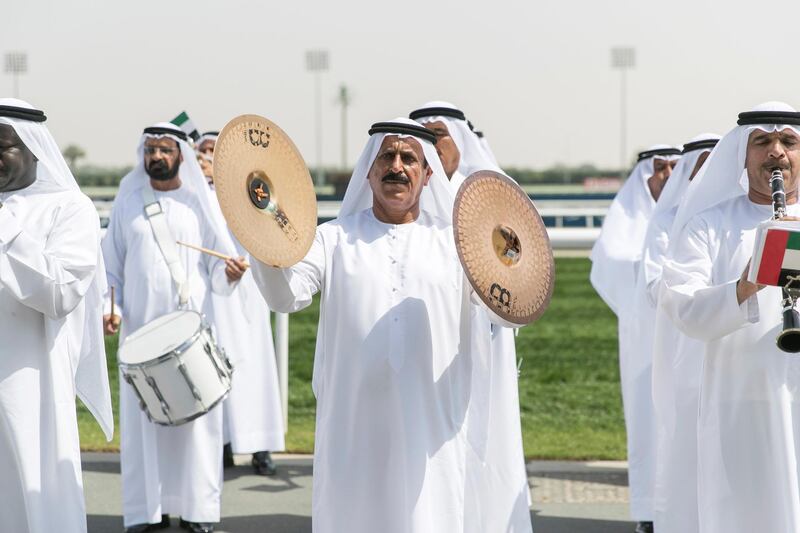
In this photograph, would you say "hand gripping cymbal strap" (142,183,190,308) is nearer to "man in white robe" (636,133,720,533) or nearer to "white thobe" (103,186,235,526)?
"white thobe" (103,186,235,526)

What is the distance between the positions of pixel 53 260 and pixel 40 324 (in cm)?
38

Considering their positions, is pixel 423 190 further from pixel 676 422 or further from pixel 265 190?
pixel 676 422

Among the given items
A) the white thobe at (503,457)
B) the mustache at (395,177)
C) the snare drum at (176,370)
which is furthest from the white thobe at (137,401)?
the mustache at (395,177)

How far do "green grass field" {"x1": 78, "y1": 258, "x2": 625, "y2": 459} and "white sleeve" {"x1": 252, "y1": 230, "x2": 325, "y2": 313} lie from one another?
180 inches

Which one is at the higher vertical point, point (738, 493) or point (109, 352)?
point (738, 493)

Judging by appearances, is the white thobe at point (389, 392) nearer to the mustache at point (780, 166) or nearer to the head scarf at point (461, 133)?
the mustache at point (780, 166)

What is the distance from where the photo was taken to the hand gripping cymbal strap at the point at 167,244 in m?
7.55

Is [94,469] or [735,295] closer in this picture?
[735,295]

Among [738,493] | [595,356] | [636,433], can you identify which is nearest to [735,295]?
[738,493]

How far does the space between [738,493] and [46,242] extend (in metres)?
2.88

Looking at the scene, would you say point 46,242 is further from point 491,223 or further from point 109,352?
point 109,352

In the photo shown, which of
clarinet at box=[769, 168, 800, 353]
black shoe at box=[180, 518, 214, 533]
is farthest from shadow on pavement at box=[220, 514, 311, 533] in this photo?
clarinet at box=[769, 168, 800, 353]

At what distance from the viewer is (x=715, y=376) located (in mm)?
5070

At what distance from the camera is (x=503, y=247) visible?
5.02 metres
